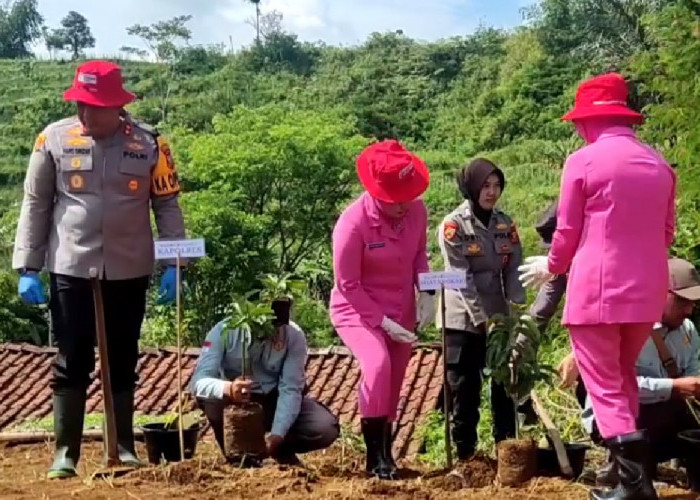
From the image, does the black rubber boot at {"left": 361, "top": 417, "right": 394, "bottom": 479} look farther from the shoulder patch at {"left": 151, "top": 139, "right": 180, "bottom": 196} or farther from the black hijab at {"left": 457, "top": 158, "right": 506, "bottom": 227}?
the shoulder patch at {"left": 151, "top": 139, "right": 180, "bottom": 196}

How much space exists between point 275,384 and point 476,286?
0.97 meters

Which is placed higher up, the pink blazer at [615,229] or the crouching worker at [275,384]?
the pink blazer at [615,229]

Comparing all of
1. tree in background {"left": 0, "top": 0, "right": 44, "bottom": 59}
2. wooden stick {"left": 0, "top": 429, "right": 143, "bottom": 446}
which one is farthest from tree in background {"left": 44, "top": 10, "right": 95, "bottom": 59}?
wooden stick {"left": 0, "top": 429, "right": 143, "bottom": 446}

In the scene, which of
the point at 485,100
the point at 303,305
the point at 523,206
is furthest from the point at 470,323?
the point at 485,100

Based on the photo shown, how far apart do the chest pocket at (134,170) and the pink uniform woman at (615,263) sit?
67.8 inches

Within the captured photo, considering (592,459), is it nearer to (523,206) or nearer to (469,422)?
(469,422)

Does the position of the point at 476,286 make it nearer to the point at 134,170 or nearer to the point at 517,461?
the point at 517,461

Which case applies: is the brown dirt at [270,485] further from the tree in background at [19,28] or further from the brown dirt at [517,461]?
the tree in background at [19,28]

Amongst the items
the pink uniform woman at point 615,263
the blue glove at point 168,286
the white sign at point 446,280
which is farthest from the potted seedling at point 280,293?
the pink uniform woman at point 615,263

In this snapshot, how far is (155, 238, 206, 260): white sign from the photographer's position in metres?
4.32

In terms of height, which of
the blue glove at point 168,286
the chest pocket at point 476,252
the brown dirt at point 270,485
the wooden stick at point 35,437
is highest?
the chest pocket at point 476,252

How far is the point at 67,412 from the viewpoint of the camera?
4.42 metres

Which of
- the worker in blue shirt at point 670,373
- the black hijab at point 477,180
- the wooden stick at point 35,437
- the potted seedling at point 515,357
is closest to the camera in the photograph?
the worker in blue shirt at point 670,373

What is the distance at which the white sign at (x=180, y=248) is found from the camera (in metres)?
4.32
